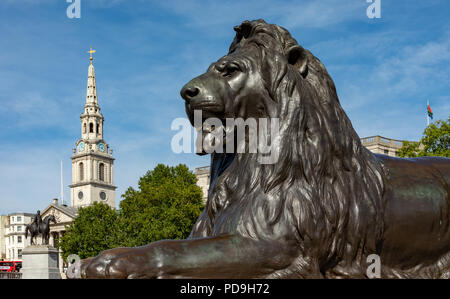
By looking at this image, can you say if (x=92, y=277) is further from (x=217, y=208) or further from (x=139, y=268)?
(x=217, y=208)

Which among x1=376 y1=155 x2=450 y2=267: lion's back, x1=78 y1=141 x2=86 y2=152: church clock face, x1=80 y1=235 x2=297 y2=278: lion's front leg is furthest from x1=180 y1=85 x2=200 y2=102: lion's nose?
x1=78 y1=141 x2=86 y2=152: church clock face

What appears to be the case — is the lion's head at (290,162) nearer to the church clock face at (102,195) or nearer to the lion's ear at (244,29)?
the lion's ear at (244,29)

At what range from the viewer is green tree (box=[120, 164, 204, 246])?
4275 cm

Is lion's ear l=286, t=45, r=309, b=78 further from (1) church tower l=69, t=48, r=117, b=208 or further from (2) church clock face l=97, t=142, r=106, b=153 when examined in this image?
(2) church clock face l=97, t=142, r=106, b=153

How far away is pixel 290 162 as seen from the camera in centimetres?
359

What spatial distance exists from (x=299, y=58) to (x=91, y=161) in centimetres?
11425

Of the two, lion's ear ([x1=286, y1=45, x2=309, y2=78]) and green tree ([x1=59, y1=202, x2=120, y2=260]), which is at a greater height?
lion's ear ([x1=286, y1=45, x2=309, y2=78])

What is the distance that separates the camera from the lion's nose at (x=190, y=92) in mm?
3668

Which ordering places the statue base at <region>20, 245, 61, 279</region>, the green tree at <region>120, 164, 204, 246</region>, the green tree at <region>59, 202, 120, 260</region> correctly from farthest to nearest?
the green tree at <region>59, 202, 120, 260</region> < the green tree at <region>120, 164, 204, 246</region> < the statue base at <region>20, 245, 61, 279</region>

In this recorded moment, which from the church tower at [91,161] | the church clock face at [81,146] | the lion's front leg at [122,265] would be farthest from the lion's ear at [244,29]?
the church clock face at [81,146]

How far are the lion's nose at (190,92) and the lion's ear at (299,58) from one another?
2.26ft

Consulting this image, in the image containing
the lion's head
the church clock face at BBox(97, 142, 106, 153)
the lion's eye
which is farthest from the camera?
the church clock face at BBox(97, 142, 106, 153)

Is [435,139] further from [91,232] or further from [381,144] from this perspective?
[91,232]
